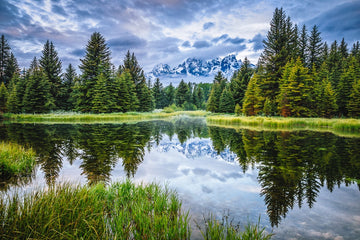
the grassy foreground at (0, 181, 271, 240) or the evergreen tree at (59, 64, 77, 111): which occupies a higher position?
the evergreen tree at (59, 64, 77, 111)

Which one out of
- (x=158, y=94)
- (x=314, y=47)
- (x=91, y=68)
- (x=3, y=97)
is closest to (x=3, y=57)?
(x=3, y=97)

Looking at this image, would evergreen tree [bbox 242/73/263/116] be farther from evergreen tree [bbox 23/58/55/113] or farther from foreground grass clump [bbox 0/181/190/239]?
evergreen tree [bbox 23/58/55/113]

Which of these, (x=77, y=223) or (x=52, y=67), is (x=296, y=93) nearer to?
(x=77, y=223)

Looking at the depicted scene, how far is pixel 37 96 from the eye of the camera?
3981 centimetres

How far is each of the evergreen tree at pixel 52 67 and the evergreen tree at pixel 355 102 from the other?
181ft

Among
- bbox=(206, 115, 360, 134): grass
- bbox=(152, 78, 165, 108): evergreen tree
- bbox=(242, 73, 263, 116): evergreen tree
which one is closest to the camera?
Answer: bbox=(206, 115, 360, 134): grass

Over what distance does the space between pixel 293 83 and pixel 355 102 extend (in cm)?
1124

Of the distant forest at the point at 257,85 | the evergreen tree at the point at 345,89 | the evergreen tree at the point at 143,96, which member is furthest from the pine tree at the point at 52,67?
the evergreen tree at the point at 345,89

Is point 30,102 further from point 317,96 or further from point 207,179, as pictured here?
point 317,96

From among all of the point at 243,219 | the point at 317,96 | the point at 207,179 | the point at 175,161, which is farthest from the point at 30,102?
the point at 317,96

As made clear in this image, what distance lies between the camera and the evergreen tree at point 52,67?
46112 millimetres

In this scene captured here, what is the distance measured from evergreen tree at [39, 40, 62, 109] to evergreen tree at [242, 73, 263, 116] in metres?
39.8

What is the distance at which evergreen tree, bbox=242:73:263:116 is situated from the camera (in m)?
37.7

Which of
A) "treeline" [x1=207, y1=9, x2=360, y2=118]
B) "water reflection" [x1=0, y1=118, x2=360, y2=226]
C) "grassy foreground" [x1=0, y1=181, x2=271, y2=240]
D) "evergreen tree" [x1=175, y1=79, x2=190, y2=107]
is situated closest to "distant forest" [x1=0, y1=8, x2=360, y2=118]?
"treeline" [x1=207, y1=9, x2=360, y2=118]
